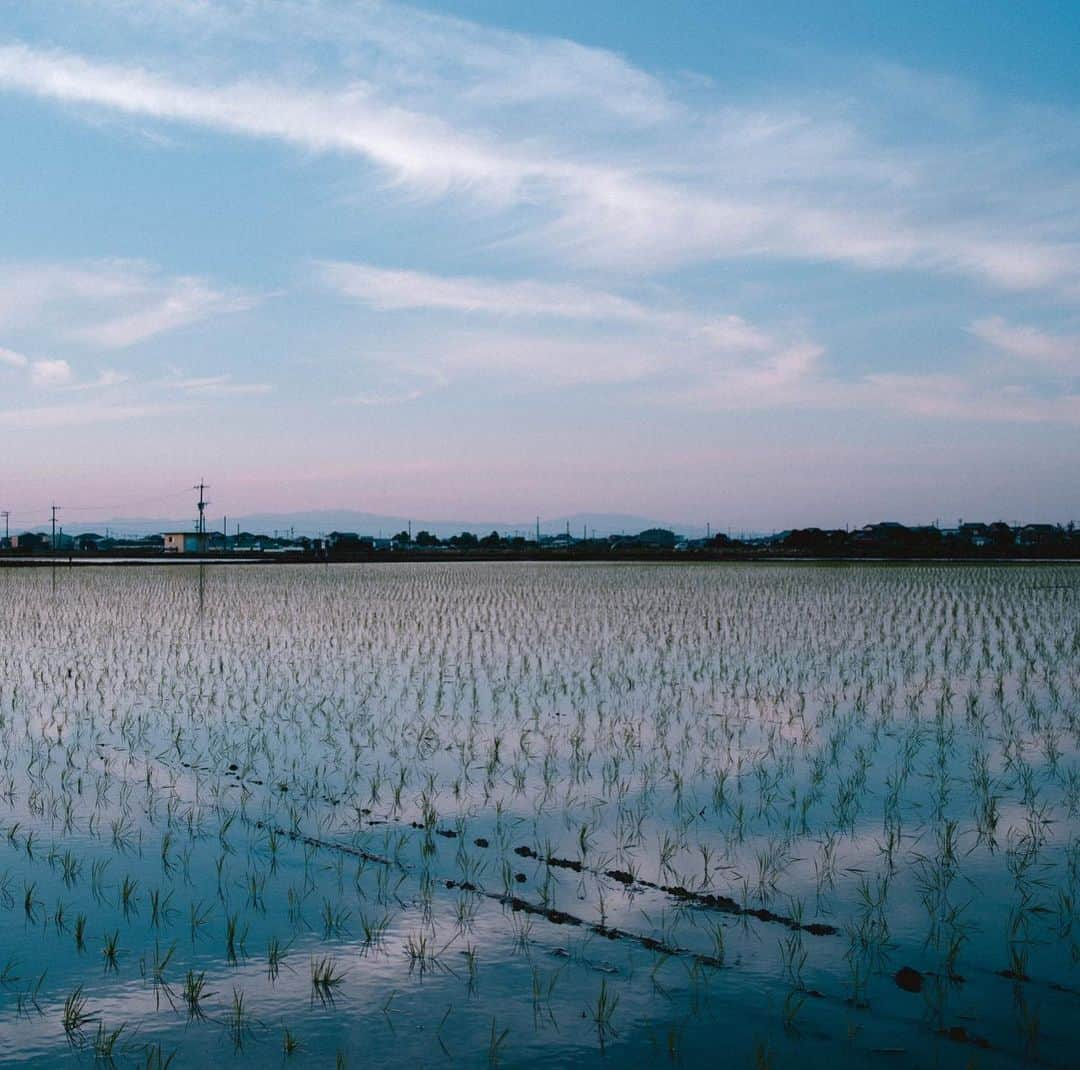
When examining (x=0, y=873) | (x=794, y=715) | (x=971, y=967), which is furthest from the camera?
(x=794, y=715)

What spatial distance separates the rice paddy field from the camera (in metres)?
3.41

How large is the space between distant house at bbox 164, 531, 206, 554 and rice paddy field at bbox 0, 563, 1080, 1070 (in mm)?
71891

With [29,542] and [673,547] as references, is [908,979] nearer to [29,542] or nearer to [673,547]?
[673,547]

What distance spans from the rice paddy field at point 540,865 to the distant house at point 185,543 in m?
71.9

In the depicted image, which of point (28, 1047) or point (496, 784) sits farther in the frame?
point (496, 784)

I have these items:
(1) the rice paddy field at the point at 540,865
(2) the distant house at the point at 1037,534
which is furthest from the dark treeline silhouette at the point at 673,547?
(1) the rice paddy field at the point at 540,865

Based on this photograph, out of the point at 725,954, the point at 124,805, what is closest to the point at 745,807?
the point at 725,954

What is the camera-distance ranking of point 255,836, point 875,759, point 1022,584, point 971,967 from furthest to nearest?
point 1022,584
point 875,759
point 255,836
point 971,967

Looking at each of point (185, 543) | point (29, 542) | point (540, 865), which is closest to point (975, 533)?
point (185, 543)

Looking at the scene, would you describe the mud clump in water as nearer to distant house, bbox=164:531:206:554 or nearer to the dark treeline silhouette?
the dark treeline silhouette

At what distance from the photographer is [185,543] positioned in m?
84.2

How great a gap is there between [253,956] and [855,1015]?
2.27m

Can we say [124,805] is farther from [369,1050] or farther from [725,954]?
[725,954]

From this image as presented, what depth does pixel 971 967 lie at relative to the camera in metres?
3.84
